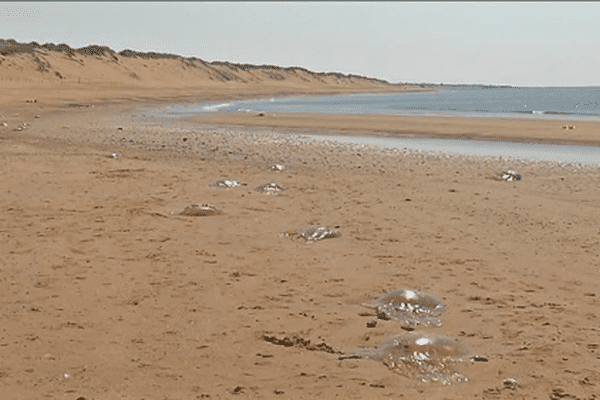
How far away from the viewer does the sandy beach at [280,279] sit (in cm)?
383

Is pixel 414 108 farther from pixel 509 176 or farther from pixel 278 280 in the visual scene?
pixel 278 280

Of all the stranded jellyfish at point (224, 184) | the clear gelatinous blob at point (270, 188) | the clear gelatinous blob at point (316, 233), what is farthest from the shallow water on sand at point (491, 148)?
the clear gelatinous blob at point (316, 233)

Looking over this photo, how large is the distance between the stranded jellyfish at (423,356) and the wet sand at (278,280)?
0.10 meters

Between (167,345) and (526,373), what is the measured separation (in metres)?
2.52

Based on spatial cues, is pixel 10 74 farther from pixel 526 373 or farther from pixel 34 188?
pixel 526 373

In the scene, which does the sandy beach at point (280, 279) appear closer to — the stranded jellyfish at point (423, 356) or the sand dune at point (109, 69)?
the stranded jellyfish at point (423, 356)

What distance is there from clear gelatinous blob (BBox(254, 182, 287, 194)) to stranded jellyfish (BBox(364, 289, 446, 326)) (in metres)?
5.06

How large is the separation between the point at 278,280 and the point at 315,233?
167 centimetres

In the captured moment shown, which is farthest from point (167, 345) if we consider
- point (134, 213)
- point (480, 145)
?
point (480, 145)

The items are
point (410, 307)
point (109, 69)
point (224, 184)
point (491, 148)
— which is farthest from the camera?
point (109, 69)

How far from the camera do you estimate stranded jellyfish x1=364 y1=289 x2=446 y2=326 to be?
4.82 meters

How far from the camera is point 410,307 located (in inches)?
197

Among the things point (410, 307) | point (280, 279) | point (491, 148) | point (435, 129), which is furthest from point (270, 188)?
point (435, 129)

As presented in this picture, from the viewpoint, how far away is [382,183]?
36.2 ft
